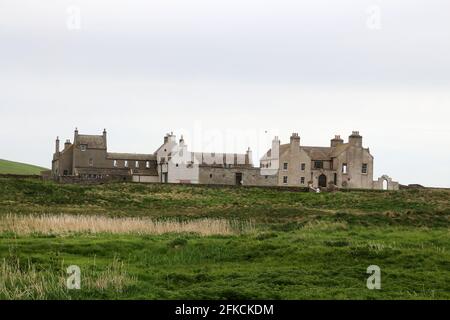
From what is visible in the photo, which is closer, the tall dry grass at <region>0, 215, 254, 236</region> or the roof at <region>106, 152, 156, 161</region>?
the tall dry grass at <region>0, 215, 254, 236</region>

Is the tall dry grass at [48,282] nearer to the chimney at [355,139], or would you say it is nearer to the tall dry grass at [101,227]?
the tall dry grass at [101,227]

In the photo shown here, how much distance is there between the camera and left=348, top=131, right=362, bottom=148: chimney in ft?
316

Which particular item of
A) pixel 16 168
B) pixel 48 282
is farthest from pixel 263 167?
pixel 48 282

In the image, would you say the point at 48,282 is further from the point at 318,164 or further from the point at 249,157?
the point at 249,157

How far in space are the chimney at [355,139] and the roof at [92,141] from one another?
3335 cm

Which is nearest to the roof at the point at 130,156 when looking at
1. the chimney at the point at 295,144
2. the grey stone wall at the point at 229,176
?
the grey stone wall at the point at 229,176

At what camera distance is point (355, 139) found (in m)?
96.4

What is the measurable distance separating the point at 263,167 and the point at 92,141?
23.9 metres

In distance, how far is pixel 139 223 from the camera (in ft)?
130

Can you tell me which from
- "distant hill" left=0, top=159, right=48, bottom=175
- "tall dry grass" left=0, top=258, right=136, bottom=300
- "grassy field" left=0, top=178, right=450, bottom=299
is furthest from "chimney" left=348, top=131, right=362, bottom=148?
"tall dry grass" left=0, top=258, right=136, bottom=300

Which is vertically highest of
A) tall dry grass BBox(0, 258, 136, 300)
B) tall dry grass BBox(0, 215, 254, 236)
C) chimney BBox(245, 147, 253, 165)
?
chimney BBox(245, 147, 253, 165)

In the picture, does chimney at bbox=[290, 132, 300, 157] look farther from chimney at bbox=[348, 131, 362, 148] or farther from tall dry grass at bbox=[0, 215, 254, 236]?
tall dry grass at bbox=[0, 215, 254, 236]

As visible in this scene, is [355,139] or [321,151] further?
[321,151]
